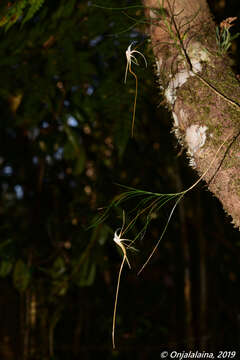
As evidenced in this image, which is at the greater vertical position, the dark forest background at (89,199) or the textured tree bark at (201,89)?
the textured tree bark at (201,89)

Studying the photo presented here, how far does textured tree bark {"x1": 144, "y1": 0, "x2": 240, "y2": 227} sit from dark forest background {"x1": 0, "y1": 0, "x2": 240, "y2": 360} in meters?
0.06

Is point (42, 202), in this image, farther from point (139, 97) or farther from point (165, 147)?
point (139, 97)

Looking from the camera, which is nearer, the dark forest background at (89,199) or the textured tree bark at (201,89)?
the textured tree bark at (201,89)

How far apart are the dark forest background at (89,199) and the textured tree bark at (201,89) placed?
6 cm

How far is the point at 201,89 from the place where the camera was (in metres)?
0.43

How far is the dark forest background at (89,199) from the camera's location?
1043mm

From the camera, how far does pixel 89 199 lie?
1.44 metres

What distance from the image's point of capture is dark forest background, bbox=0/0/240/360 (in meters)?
1.04

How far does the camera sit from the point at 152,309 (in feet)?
7.18

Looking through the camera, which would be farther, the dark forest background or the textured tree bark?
the dark forest background

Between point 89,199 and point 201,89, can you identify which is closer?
point 201,89

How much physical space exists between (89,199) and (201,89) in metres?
1.05

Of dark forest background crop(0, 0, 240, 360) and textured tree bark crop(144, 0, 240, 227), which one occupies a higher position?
textured tree bark crop(144, 0, 240, 227)

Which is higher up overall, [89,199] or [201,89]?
[201,89]
